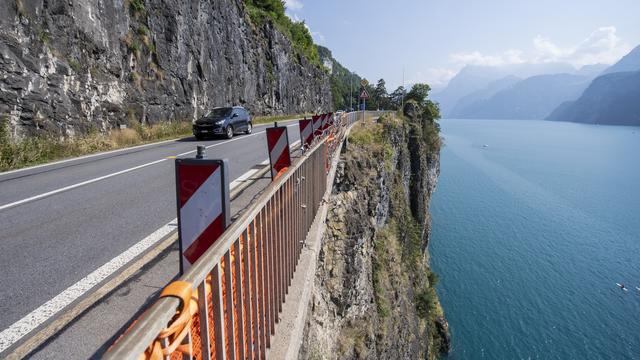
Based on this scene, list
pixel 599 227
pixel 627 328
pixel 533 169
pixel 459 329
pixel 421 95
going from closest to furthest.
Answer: pixel 627 328
pixel 459 329
pixel 599 227
pixel 421 95
pixel 533 169

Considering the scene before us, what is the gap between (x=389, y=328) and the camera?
14.0 metres

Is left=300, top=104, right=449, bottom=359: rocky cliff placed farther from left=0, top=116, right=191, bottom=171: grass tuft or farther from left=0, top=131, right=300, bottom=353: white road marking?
left=0, top=116, right=191, bottom=171: grass tuft

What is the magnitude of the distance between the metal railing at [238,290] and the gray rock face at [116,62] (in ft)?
38.3

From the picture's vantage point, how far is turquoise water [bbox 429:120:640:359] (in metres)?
30.0

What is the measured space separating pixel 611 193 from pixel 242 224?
83.5 m

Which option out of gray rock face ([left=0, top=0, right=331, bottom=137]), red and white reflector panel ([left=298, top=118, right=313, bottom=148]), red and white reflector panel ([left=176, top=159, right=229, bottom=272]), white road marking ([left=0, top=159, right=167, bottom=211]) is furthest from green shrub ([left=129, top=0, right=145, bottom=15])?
red and white reflector panel ([left=176, top=159, right=229, bottom=272])

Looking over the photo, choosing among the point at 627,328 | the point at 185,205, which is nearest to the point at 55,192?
the point at 185,205

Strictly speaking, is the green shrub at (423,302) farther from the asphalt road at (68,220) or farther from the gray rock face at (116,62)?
the gray rock face at (116,62)

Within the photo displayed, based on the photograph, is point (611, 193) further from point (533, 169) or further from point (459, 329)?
point (459, 329)

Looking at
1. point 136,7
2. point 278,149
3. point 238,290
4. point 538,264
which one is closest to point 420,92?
point 538,264

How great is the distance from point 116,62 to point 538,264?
148 ft

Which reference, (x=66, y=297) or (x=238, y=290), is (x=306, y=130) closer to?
(x=66, y=297)

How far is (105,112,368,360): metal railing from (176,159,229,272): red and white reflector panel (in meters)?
0.30

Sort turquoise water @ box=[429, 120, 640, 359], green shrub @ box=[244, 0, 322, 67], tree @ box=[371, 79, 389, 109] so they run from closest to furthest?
turquoise water @ box=[429, 120, 640, 359]
green shrub @ box=[244, 0, 322, 67]
tree @ box=[371, 79, 389, 109]
